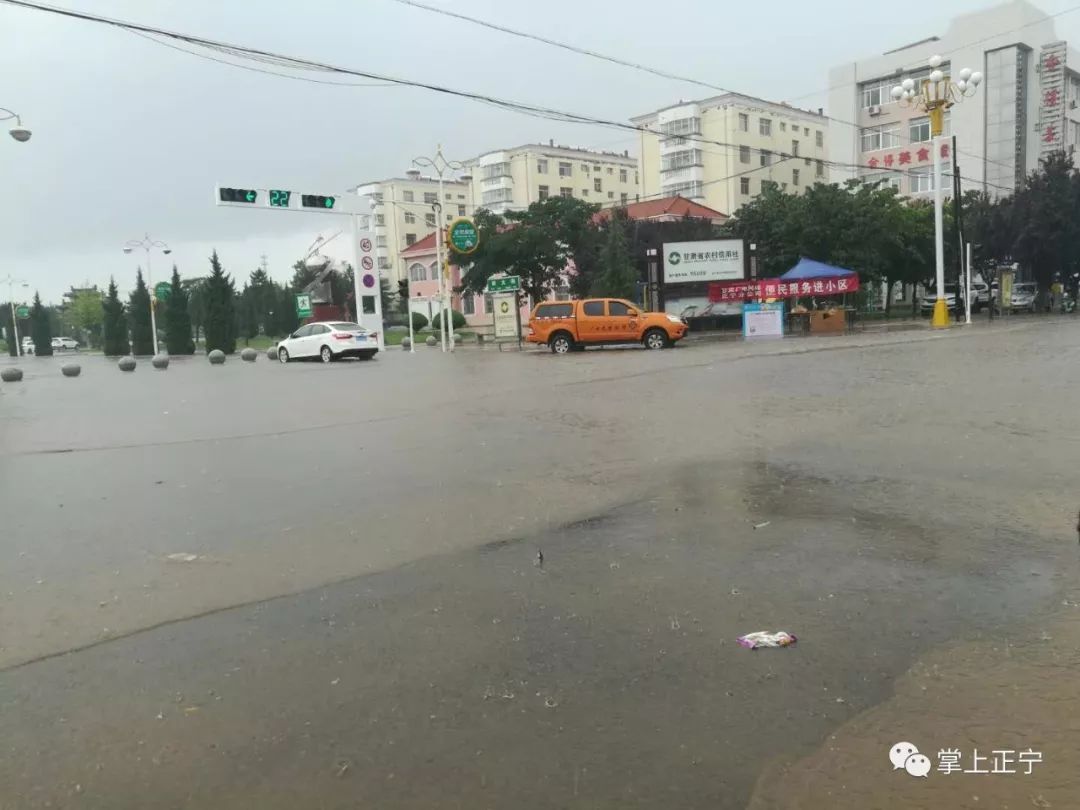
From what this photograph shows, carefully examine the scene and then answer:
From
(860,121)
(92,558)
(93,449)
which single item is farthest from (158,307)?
(92,558)

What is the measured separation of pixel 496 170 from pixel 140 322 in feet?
142

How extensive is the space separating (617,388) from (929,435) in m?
6.78

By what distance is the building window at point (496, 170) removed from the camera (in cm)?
9206

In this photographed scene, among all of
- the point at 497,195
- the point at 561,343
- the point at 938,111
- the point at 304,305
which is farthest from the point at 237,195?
the point at 497,195

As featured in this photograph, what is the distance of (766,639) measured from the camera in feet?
13.3

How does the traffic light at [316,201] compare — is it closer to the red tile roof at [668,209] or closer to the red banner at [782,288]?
the red banner at [782,288]

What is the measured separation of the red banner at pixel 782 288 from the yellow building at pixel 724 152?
4205cm

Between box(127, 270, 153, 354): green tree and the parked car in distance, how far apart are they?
5701 centimetres

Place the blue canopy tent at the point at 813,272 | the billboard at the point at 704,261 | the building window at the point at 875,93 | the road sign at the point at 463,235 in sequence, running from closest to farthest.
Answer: the blue canopy tent at the point at 813,272
the road sign at the point at 463,235
the billboard at the point at 704,261
the building window at the point at 875,93

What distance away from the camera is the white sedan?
30.0 meters

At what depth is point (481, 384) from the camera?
678 inches

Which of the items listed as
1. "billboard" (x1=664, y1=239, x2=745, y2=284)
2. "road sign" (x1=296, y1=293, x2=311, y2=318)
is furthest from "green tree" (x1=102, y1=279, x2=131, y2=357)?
"billboard" (x1=664, y1=239, x2=745, y2=284)

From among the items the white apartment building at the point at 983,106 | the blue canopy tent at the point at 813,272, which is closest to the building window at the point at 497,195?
the white apartment building at the point at 983,106

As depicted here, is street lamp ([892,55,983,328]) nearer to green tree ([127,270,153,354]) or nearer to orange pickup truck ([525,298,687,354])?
orange pickup truck ([525,298,687,354])
